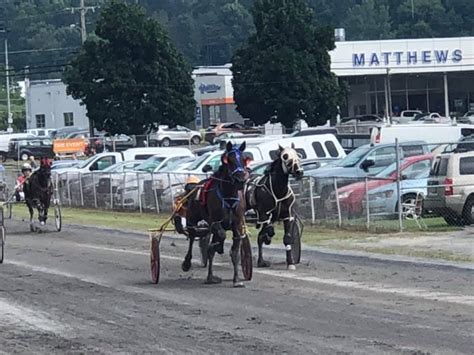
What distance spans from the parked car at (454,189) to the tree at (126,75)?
33868mm

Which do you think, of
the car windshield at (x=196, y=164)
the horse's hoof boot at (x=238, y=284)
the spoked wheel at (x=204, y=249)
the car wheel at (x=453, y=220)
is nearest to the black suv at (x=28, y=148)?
the car windshield at (x=196, y=164)

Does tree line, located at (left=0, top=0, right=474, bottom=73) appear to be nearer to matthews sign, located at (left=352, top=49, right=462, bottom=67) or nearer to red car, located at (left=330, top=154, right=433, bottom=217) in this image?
matthews sign, located at (left=352, top=49, right=462, bottom=67)

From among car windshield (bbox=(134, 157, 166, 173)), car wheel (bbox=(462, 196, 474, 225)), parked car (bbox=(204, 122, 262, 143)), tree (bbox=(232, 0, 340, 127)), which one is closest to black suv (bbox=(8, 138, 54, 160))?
parked car (bbox=(204, 122, 262, 143))

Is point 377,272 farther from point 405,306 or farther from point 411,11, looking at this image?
point 411,11

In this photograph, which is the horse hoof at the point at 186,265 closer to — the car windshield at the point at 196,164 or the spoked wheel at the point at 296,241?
the spoked wheel at the point at 296,241

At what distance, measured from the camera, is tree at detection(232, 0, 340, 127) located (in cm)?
5669

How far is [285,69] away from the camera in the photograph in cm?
5669

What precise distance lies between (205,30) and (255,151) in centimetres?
13509

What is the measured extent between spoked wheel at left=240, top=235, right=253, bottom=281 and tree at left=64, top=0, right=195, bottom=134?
40.9 meters

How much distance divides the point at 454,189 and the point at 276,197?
24.2 ft

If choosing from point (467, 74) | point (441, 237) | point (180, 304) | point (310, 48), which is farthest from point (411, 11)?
point (180, 304)

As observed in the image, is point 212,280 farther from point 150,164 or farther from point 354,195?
point 150,164

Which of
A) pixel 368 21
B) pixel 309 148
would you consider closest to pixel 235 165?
pixel 309 148

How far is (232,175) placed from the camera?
16766 mm
